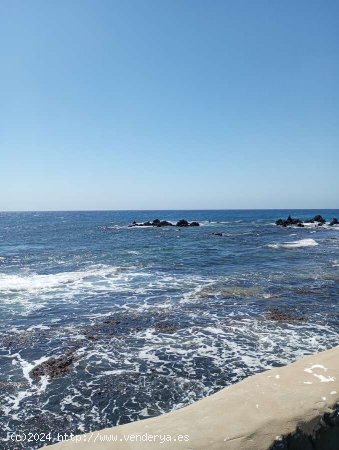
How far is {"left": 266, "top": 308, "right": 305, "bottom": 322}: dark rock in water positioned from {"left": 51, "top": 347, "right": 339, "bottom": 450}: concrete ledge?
1001cm

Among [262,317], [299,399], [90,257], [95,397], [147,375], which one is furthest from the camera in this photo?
[90,257]

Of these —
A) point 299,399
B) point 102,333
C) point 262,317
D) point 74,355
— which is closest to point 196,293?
point 262,317

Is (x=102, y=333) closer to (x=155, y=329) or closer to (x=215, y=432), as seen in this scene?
(x=155, y=329)

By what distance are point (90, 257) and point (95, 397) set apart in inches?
1159

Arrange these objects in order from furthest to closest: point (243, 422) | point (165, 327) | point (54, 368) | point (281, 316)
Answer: point (281, 316), point (165, 327), point (54, 368), point (243, 422)

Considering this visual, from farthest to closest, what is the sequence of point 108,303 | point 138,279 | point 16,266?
point 16,266, point 138,279, point 108,303

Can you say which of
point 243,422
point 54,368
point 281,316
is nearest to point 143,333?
point 54,368

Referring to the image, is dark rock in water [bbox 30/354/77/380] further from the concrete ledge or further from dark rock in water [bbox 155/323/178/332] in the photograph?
the concrete ledge

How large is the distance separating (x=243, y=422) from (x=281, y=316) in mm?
12180

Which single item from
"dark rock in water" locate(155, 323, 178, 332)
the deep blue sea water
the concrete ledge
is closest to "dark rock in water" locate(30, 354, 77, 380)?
the deep blue sea water

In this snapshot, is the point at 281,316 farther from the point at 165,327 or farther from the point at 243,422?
the point at 243,422

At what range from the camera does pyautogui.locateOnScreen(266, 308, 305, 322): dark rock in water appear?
15555 millimetres

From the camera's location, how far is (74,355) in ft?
40.3

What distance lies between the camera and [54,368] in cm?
1130
